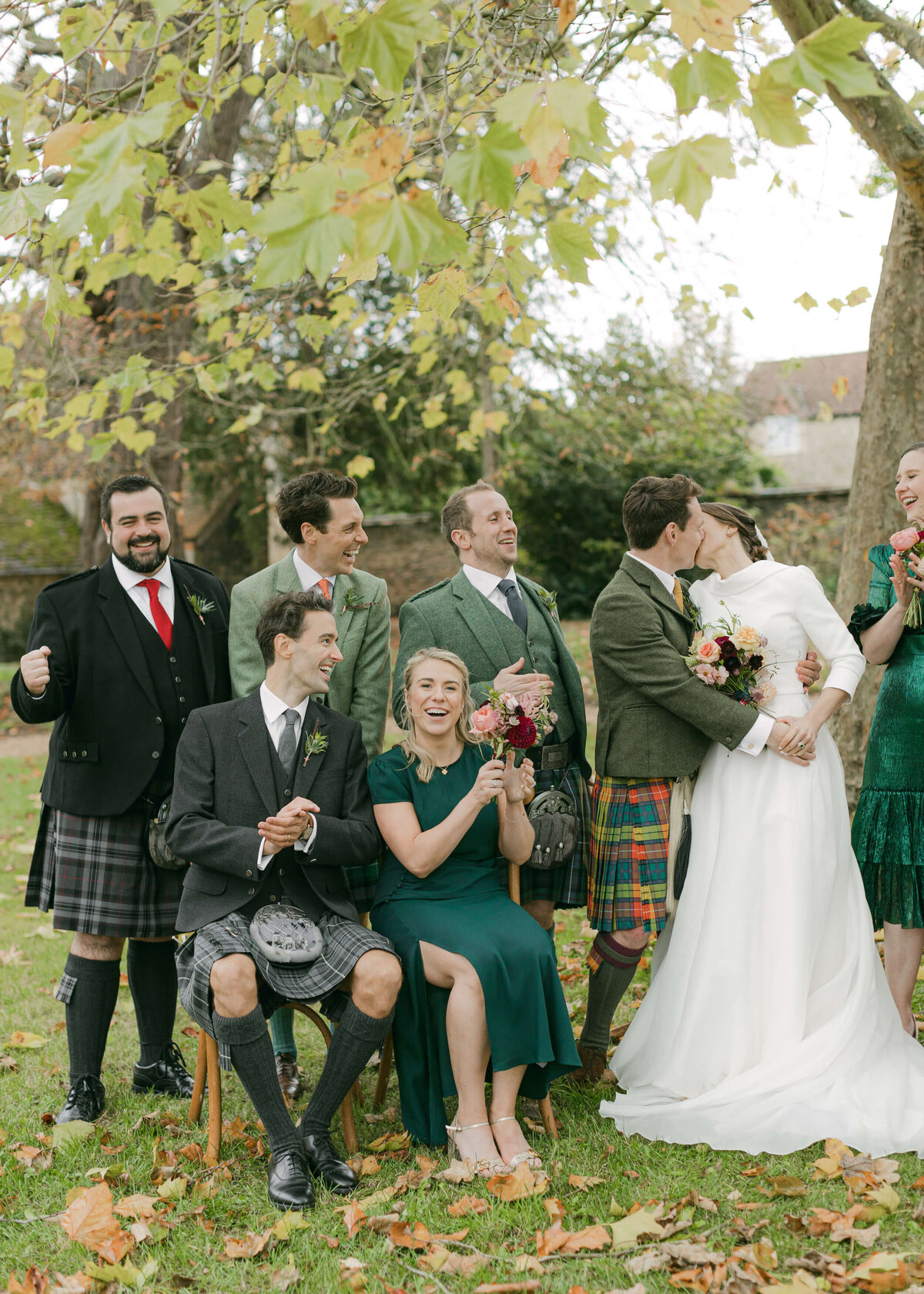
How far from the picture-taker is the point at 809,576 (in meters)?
4.02

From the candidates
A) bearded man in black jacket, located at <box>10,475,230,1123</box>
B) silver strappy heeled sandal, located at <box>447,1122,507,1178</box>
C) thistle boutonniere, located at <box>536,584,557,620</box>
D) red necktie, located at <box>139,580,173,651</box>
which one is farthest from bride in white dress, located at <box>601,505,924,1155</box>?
red necktie, located at <box>139,580,173,651</box>

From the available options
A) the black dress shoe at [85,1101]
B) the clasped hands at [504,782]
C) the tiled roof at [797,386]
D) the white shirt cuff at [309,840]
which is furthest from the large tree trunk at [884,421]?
the black dress shoe at [85,1101]

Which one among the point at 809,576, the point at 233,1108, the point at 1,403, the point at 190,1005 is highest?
the point at 1,403

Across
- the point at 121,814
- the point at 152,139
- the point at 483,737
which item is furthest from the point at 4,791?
the point at 152,139

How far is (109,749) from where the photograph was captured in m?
4.01

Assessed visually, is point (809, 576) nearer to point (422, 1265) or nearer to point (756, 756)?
point (756, 756)

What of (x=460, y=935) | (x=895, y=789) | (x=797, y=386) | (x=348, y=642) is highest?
(x=797, y=386)

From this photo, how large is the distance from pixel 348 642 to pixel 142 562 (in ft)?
2.66

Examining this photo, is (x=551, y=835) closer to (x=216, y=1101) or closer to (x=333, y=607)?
(x=333, y=607)

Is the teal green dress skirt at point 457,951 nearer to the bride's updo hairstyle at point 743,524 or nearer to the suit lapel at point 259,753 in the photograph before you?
the suit lapel at point 259,753

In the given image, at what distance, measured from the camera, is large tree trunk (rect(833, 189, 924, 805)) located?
213 inches

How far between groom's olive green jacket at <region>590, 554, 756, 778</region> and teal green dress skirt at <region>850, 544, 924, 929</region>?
22.3 inches

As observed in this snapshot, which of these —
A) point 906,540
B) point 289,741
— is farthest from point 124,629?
point 906,540

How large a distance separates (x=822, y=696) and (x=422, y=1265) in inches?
85.5
